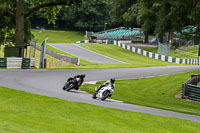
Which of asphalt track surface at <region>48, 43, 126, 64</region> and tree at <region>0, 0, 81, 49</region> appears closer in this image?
tree at <region>0, 0, 81, 49</region>

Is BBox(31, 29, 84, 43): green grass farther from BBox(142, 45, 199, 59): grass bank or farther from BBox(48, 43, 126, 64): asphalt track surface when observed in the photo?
BBox(48, 43, 126, 64): asphalt track surface

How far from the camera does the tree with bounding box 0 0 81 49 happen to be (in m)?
39.5

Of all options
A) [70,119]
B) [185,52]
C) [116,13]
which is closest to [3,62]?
[70,119]

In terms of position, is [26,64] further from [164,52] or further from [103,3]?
[103,3]

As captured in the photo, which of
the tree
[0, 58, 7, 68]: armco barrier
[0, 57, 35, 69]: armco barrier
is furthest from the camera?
the tree

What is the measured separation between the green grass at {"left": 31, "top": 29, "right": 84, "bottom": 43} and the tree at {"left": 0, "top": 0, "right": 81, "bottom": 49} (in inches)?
2103

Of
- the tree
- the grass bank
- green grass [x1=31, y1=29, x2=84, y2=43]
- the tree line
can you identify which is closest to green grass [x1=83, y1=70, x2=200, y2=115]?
the tree line

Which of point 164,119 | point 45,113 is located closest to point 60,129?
point 45,113

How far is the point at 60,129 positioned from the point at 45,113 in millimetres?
2753

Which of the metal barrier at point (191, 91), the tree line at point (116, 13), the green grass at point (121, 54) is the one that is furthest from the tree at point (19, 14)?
the metal barrier at point (191, 91)

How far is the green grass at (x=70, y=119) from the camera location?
10.2 meters

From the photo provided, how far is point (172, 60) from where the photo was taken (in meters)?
59.2

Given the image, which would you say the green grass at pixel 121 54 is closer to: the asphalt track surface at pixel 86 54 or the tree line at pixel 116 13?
the asphalt track surface at pixel 86 54

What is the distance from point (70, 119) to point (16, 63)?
2216cm
